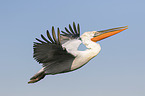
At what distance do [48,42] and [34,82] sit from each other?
82.8 inches

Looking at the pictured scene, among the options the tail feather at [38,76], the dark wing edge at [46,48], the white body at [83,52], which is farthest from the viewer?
the tail feather at [38,76]

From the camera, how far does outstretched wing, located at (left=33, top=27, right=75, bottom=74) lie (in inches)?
306

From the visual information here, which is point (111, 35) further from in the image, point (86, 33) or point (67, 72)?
point (67, 72)

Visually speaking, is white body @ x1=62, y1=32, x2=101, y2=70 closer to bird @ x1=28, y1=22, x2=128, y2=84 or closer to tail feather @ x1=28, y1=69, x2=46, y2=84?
bird @ x1=28, y1=22, x2=128, y2=84

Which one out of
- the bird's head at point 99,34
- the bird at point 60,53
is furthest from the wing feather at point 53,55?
the bird's head at point 99,34

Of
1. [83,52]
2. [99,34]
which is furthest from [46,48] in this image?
[99,34]

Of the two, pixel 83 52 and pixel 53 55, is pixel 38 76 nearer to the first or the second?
pixel 53 55

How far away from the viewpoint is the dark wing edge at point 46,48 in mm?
7677

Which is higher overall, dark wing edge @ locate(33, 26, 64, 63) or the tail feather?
dark wing edge @ locate(33, 26, 64, 63)

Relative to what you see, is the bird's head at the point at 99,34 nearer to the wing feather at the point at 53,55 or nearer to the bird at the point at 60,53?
the bird at the point at 60,53


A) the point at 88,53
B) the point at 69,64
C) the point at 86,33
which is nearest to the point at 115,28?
the point at 86,33

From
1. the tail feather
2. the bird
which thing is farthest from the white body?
the tail feather

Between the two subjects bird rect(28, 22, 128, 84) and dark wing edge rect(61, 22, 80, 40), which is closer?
bird rect(28, 22, 128, 84)

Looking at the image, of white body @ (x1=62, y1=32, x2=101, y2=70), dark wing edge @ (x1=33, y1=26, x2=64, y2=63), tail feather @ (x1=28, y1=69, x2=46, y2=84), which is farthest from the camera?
tail feather @ (x1=28, y1=69, x2=46, y2=84)
